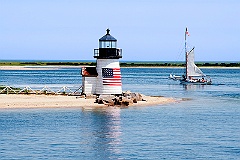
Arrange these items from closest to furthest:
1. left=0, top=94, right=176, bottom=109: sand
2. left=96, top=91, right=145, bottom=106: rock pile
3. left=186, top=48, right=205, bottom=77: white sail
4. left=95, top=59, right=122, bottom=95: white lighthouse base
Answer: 1. left=0, top=94, right=176, bottom=109: sand
2. left=96, top=91, right=145, bottom=106: rock pile
3. left=95, top=59, right=122, bottom=95: white lighthouse base
4. left=186, top=48, right=205, bottom=77: white sail

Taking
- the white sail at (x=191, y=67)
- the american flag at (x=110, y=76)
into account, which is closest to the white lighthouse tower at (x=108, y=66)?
the american flag at (x=110, y=76)

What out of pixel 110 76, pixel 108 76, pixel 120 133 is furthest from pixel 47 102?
pixel 120 133

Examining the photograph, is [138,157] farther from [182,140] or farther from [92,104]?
[92,104]

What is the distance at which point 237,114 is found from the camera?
44781 mm

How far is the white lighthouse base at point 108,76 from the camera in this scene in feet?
166

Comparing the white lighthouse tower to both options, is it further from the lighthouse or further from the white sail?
the white sail

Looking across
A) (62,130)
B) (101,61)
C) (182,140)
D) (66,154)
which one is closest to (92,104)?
(101,61)

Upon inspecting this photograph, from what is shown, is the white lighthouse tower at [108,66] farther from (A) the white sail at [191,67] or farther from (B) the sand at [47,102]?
(A) the white sail at [191,67]

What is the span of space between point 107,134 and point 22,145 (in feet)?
18.1

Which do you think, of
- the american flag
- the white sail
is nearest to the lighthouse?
the american flag

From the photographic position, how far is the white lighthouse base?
5069cm

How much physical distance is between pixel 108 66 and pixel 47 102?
5.59 m

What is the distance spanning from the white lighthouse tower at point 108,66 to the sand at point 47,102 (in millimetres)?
1631

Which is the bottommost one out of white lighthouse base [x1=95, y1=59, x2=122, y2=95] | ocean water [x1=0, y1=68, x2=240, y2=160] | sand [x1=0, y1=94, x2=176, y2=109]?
ocean water [x1=0, y1=68, x2=240, y2=160]
